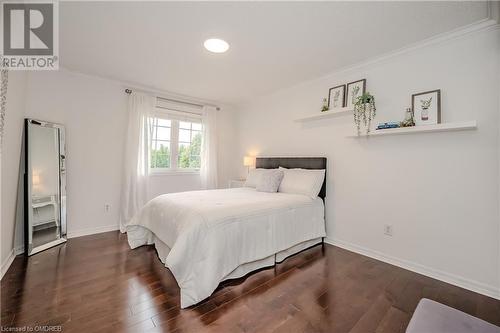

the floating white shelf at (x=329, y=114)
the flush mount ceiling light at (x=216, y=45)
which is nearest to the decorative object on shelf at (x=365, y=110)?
the floating white shelf at (x=329, y=114)

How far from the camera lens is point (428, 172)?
88.7 inches

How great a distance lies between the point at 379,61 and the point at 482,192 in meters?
1.72

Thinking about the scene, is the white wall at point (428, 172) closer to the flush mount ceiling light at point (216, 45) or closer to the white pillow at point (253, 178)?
the white pillow at point (253, 178)

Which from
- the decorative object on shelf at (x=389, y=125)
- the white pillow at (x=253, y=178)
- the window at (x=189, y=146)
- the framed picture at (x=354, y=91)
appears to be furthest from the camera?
the window at (x=189, y=146)

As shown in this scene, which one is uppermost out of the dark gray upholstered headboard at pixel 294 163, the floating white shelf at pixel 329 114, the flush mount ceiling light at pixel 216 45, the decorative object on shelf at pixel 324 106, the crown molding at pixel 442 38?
the flush mount ceiling light at pixel 216 45

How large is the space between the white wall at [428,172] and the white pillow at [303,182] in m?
0.24

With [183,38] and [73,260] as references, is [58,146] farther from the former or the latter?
[183,38]

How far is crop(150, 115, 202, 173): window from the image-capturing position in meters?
3.94

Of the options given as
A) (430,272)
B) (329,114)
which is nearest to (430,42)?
(329,114)

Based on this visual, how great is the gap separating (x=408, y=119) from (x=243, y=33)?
1943mm

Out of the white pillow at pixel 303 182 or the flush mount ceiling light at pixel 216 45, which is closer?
the flush mount ceiling light at pixel 216 45

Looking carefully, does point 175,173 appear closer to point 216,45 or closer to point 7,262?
point 7,262

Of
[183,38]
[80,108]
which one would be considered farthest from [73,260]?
[183,38]

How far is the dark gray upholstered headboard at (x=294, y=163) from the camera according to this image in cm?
315
